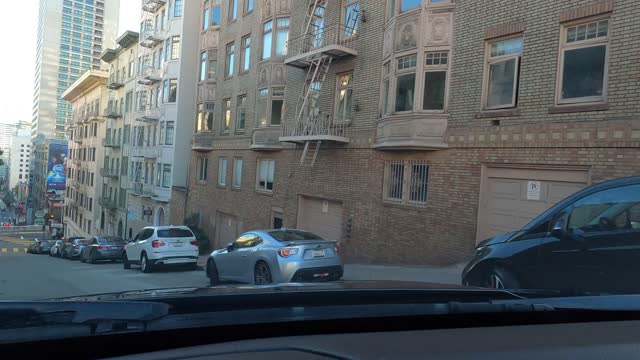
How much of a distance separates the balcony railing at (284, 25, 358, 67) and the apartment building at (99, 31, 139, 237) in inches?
1052

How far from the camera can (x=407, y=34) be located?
45.5 ft

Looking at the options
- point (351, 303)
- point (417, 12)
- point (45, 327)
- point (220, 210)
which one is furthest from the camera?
point (220, 210)

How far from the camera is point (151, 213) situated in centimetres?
3525

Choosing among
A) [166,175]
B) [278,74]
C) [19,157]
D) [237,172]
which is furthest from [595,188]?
[19,157]

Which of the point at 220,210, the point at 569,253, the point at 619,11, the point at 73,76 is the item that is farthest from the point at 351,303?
the point at 73,76

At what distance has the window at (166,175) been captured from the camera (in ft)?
107

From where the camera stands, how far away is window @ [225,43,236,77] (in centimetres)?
2597

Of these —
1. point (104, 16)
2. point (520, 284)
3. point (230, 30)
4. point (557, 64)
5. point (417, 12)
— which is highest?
point (104, 16)

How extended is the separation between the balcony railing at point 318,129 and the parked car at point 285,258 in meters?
5.89

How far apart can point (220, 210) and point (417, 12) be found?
15.5m

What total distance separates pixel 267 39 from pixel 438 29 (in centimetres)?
1089

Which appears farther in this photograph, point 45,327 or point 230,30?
point 230,30

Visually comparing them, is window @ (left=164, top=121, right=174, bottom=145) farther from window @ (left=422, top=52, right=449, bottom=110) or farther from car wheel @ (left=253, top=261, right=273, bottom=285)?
car wheel @ (left=253, top=261, right=273, bottom=285)

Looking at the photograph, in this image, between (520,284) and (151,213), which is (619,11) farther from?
(151,213)
